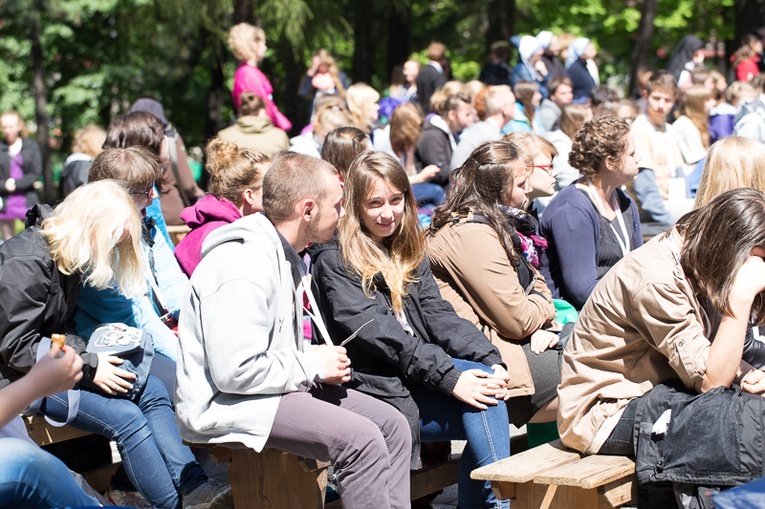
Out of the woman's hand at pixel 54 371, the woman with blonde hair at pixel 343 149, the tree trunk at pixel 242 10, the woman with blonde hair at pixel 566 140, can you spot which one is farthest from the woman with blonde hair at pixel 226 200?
the tree trunk at pixel 242 10

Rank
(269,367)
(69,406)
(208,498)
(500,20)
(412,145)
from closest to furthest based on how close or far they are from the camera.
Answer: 1. (269,367)
2. (69,406)
3. (208,498)
4. (412,145)
5. (500,20)

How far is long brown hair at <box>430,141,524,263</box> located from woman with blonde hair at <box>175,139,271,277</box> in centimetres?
101

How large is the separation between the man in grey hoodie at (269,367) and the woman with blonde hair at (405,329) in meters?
0.35

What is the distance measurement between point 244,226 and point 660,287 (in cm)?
157

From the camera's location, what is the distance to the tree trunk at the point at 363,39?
17922 mm

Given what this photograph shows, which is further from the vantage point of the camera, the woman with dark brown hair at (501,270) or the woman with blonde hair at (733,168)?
the woman with blonde hair at (733,168)

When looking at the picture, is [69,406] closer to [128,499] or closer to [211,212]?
[128,499]

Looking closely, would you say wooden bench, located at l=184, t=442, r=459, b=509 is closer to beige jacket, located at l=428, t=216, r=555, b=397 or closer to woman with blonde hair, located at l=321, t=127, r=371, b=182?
beige jacket, located at l=428, t=216, r=555, b=397

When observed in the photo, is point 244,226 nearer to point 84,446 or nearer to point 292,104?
point 84,446

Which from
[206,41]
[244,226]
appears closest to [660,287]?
[244,226]

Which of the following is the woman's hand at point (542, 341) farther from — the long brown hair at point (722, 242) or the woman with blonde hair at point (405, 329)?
the long brown hair at point (722, 242)

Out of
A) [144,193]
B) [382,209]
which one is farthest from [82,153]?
[382,209]

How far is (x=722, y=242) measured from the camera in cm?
363

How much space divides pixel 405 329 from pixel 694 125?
5.58 metres
